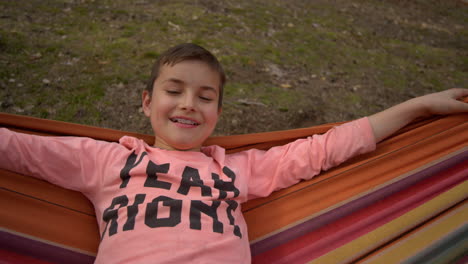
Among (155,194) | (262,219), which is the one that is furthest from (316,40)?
(155,194)

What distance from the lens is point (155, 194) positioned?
4.41 feet

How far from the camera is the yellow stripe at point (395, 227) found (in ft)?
4.67

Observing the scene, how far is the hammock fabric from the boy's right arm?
0.26 feet

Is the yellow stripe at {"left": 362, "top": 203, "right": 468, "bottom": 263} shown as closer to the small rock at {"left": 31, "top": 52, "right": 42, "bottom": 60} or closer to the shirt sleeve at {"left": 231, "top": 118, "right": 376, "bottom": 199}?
the shirt sleeve at {"left": 231, "top": 118, "right": 376, "bottom": 199}

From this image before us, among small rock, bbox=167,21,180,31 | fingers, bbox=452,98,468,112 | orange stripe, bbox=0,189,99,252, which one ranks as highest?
small rock, bbox=167,21,180,31

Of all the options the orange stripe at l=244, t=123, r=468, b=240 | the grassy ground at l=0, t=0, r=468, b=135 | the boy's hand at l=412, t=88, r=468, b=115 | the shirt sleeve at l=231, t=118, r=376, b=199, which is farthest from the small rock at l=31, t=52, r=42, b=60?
the boy's hand at l=412, t=88, r=468, b=115

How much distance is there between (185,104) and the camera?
4.79 feet

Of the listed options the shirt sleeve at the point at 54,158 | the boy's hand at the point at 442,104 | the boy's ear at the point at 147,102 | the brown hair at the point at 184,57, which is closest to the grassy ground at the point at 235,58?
the boy's ear at the point at 147,102

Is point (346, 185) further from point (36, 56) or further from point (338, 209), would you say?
point (36, 56)

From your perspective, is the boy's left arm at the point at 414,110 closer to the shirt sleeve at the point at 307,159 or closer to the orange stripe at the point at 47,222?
the shirt sleeve at the point at 307,159

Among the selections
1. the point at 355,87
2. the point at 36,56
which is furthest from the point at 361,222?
the point at 36,56

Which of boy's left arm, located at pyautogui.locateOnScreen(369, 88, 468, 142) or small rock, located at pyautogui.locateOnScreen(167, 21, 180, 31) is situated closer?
boy's left arm, located at pyautogui.locateOnScreen(369, 88, 468, 142)

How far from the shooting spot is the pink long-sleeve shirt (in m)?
1.23

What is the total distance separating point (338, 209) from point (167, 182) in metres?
0.87
